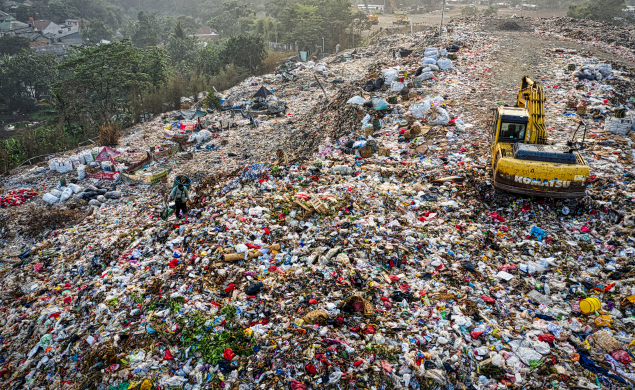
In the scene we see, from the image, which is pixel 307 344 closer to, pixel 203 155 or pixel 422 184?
pixel 422 184

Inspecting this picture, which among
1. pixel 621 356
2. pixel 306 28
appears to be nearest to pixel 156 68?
pixel 306 28

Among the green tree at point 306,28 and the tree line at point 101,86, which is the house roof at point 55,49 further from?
the green tree at point 306,28

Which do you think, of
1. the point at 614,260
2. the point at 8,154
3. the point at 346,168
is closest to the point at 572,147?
the point at 614,260

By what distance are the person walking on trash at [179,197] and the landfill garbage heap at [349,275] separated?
162mm

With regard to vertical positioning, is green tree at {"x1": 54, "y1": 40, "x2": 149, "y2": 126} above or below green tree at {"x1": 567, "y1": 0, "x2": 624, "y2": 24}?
below

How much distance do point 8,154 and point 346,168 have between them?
14524 millimetres

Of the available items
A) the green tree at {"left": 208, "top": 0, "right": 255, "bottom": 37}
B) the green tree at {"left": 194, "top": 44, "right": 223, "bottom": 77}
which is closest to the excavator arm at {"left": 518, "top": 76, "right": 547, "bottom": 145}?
the green tree at {"left": 194, "top": 44, "right": 223, "bottom": 77}

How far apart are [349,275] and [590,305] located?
270 cm

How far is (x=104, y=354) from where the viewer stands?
359 centimetres

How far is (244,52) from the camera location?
26031 millimetres

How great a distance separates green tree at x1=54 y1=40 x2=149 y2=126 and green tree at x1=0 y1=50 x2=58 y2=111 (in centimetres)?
1038

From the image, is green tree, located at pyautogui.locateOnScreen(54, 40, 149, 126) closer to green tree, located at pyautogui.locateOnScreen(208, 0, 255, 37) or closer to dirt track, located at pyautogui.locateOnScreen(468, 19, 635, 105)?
dirt track, located at pyautogui.locateOnScreen(468, 19, 635, 105)

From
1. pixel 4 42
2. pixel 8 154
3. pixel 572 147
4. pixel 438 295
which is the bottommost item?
pixel 8 154

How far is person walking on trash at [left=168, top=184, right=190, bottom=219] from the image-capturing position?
20.0 ft
